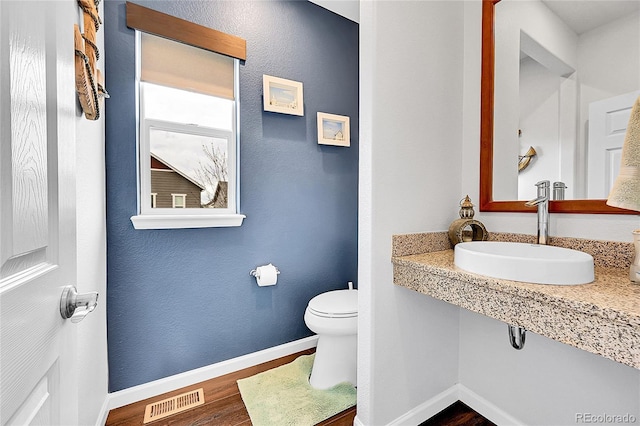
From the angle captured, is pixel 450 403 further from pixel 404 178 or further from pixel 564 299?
pixel 404 178

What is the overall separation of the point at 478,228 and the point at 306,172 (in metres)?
1.17

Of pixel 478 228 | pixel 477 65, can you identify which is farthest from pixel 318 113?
pixel 478 228

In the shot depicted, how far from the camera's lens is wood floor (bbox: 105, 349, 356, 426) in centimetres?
136

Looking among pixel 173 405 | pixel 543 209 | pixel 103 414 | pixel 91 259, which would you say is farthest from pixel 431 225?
pixel 103 414

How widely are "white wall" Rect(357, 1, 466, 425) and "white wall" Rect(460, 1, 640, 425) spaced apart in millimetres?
71

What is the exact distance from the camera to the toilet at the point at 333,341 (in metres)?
1.50

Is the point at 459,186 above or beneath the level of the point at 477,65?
beneath

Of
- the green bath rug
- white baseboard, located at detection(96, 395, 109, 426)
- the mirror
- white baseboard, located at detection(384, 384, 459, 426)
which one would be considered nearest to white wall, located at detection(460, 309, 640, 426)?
white baseboard, located at detection(384, 384, 459, 426)

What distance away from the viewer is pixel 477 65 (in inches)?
56.1

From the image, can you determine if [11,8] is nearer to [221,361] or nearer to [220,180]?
[220,180]

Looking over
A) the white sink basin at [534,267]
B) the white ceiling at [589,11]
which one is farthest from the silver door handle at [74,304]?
the white ceiling at [589,11]

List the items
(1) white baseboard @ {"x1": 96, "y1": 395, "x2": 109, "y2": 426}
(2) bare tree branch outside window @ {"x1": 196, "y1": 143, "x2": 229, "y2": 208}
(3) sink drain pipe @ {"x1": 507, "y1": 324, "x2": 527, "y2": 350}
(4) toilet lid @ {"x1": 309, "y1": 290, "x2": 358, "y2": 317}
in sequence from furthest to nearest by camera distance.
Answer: (2) bare tree branch outside window @ {"x1": 196, "y1": 143, "x2": 229, "y2": 208}
(4) toilet lid @ {"x1": 309, "y1": 290, "x2": 358, "y2": 317}
(1) white baseboard @ {"x1": 96, "y1": 395, "x2": 109, "y2": 426}
(3) sink drain pipe @ {"x1": 507, "y1": 324, "x2": 527, "y2": 350}

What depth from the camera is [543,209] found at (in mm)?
1140

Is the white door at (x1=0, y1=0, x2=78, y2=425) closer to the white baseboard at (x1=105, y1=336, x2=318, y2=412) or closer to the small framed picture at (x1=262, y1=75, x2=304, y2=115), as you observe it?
the white baseboard at (x1=105, y1=336, x2=318, y2=412)
